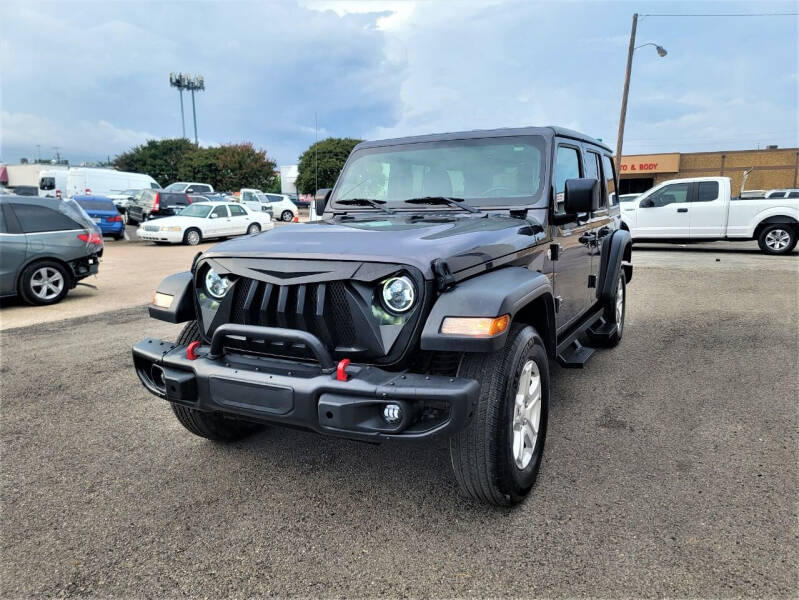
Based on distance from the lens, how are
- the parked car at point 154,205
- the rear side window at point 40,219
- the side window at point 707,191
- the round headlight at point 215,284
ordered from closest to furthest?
the round headlight at point 215,284
the rear side window at point 40,219
the side window at point 707,191
the parked car at point 154,205

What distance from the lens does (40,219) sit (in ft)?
26.7

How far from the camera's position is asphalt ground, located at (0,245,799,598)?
225 centimetres

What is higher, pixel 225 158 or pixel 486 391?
pixel 225 158

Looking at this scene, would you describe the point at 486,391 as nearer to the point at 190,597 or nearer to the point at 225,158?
the point at 190,597

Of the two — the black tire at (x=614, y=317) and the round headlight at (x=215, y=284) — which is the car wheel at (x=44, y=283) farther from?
the black tire at (x=614, y=317)

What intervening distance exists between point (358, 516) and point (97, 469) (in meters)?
1.61

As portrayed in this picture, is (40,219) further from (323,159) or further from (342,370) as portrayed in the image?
(323,159)

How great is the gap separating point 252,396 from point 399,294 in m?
0.79

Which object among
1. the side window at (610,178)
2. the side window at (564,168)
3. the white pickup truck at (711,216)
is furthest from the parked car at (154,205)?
the side window at (564,168)

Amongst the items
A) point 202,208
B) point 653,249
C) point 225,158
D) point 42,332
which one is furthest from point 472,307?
point 225,158

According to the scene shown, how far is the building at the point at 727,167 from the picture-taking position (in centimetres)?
3778

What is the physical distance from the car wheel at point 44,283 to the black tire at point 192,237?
9931 mm

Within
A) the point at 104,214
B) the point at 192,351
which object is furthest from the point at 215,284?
the point at 104,214

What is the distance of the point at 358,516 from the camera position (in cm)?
269
